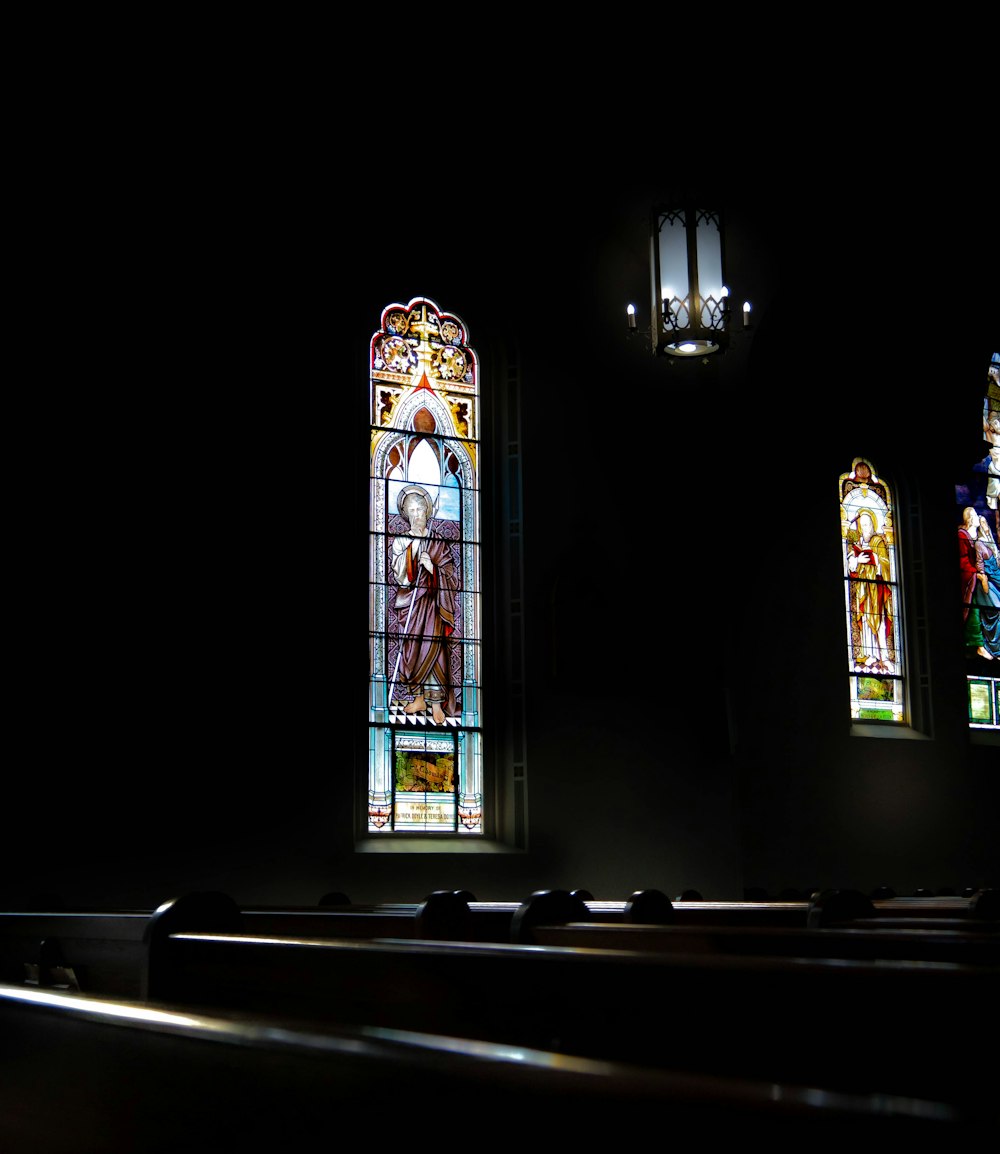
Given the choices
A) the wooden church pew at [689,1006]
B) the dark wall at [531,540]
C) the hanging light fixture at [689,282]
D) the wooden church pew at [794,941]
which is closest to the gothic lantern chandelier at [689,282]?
the hanging light fixture at [689,282]

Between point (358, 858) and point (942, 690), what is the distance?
4551 millimetres

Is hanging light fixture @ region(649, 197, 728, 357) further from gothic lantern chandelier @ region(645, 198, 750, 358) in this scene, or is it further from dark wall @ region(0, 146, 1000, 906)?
dark wall @ region(0, 146, 1000, 906)

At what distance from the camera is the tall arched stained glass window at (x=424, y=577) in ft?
24.8

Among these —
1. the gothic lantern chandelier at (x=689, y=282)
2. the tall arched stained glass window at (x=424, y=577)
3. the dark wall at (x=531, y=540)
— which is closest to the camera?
the gothic lantern chandelier at (x=689, y=282)

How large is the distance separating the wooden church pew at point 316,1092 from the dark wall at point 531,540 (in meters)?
5.43

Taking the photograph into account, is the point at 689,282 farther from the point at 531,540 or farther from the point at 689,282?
the point at 531,540

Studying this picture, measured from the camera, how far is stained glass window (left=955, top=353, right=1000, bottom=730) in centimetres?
995

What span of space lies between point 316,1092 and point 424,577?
6987 mm

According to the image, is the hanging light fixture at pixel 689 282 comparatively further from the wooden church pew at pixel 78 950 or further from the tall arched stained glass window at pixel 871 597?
the wooden church pew at pixel 78 950

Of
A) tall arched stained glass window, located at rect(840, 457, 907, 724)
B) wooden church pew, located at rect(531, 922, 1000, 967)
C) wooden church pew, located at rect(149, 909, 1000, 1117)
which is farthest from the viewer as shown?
tall arched stained glass window, located at rect(840, 457, 907, 724)

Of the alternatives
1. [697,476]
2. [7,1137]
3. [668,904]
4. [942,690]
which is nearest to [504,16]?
[697,476]

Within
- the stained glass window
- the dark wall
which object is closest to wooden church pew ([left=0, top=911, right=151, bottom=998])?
the dark wall

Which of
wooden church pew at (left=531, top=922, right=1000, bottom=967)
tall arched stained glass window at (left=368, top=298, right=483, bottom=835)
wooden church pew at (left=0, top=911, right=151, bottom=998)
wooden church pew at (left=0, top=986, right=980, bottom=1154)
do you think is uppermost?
tall arched stained glass window at (left=368, top=298, right=483, bottom=835)

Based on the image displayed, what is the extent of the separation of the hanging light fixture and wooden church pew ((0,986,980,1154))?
543cm
